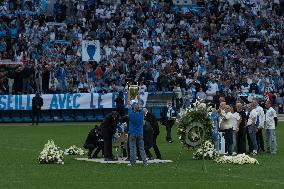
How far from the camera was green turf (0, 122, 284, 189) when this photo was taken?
2365 cm

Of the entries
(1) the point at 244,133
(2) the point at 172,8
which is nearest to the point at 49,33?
(2) the point at 172,8

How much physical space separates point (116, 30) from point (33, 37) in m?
6.12

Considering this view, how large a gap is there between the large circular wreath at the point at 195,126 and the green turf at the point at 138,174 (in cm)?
69

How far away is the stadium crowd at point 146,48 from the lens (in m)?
54.4

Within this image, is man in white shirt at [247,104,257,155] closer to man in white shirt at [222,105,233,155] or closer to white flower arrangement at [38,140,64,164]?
man in white shirt at [222,105,233,155]

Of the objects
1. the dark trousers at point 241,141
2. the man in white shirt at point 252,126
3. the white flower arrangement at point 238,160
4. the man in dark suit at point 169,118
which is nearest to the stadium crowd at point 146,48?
the man in dark suit at point 169,118

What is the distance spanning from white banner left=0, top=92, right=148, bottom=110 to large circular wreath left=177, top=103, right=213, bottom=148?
20.8m

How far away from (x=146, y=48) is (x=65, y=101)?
7.30m

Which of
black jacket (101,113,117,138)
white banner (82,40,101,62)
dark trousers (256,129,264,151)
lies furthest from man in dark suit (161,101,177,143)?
white banner (82,40,101,62)

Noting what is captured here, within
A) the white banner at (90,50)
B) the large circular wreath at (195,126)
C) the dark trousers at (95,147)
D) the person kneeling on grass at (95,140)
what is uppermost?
the white banner at (90,50)

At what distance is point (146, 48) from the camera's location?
2296 inches

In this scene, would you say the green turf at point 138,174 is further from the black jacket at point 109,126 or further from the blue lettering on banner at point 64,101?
the blue lettering on banner at point 64,101

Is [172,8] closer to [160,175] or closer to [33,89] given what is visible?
[33,89]

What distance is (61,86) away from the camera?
5459 centimetres
